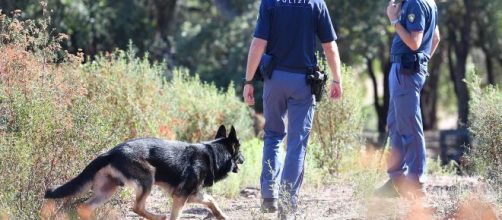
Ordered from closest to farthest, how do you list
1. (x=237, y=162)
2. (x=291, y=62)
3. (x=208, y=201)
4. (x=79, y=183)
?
(x=79, y=183), (x=291, y=62), (x=208, y=201), (x=237, y=162)

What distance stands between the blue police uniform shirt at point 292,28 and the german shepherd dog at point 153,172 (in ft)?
2.83

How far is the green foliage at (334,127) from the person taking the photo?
10242mm

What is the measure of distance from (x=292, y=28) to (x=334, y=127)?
134 inches

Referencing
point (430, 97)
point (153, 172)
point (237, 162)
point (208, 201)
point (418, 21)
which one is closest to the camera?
point (153, 172)

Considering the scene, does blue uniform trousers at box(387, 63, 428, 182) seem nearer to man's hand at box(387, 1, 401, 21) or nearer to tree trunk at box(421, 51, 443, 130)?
man's hand at box(387, 1, 401, 21)

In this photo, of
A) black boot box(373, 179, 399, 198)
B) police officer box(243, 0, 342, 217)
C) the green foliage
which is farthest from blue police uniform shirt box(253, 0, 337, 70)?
the green foliage

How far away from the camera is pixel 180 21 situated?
2247cm

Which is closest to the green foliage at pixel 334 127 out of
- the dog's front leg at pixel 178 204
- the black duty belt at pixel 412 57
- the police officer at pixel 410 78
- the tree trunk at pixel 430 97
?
the police officer at pixel 410 78

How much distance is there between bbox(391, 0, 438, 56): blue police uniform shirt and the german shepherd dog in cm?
164

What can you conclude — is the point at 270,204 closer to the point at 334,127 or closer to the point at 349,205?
the point at 349,205

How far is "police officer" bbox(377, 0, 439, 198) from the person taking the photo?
24.8ft

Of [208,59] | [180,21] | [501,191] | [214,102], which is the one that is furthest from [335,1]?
[501,191]

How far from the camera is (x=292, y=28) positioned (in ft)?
23.2

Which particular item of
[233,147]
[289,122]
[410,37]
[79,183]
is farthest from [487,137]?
[79,183]
